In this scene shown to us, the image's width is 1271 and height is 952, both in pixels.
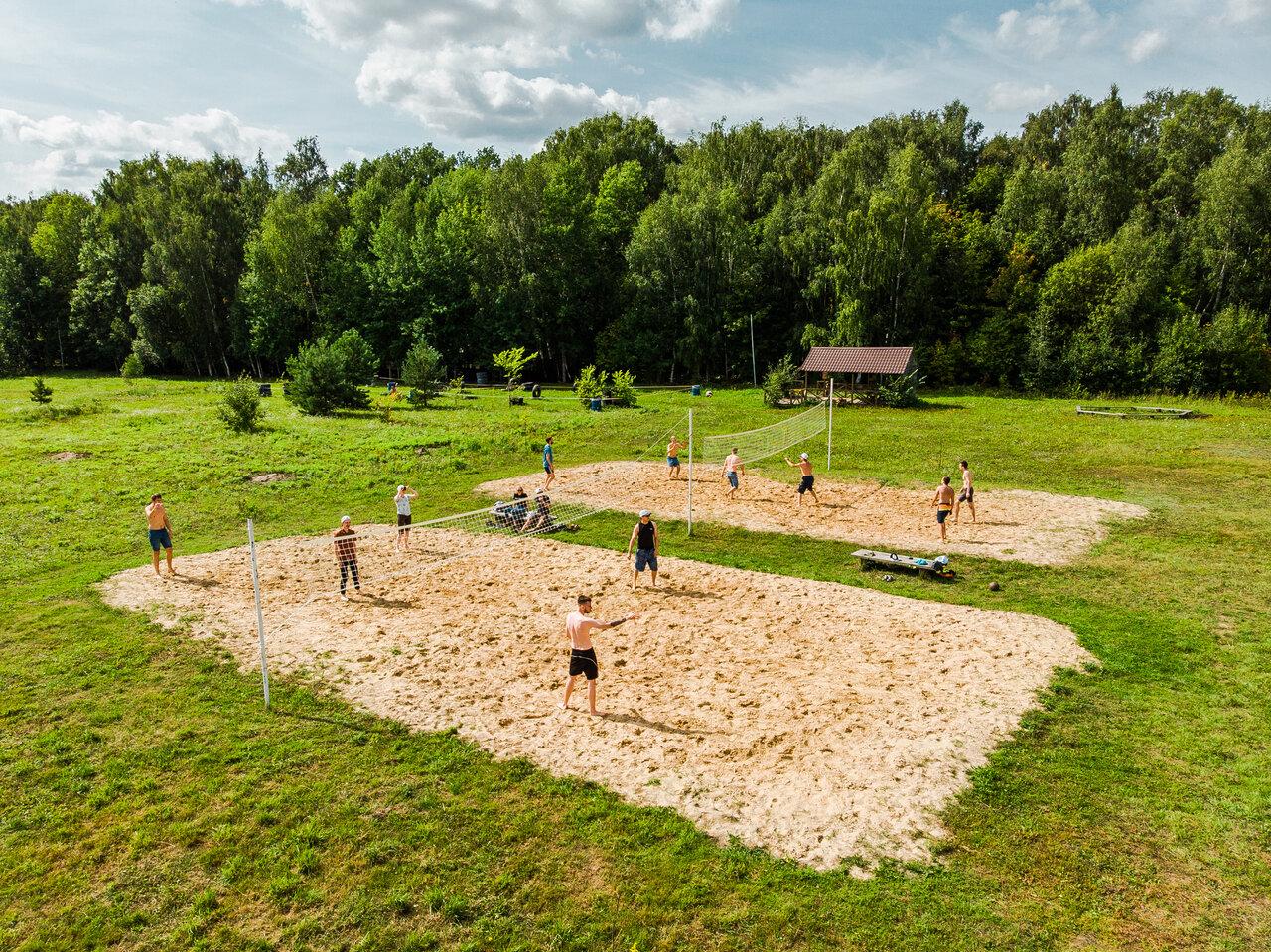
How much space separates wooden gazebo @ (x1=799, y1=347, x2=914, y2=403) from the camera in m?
37.8

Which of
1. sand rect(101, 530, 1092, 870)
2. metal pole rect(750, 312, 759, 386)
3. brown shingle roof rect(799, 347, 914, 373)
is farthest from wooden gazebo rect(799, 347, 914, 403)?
sand rect(101, 530, 1092, 870)

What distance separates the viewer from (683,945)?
589 centimetres

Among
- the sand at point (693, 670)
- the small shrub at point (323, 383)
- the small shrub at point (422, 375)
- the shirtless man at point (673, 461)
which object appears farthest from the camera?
the small shrub at point (422, 375)

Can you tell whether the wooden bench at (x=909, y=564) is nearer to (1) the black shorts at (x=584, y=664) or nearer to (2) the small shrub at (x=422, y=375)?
(1) the black shorts at (x=584, y=664)

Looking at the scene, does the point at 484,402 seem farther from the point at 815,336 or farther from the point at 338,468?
the point at 815,336

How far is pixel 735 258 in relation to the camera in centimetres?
4853

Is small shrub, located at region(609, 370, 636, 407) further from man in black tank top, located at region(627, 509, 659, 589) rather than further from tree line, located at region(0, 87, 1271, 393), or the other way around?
man in black tank top, located at region(627, 509, 659, 589)

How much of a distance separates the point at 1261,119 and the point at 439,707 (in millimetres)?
61592

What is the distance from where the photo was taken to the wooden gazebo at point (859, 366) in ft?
124

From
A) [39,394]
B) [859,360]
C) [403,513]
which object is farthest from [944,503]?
[39,394]

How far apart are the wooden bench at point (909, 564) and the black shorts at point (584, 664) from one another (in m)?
7.73

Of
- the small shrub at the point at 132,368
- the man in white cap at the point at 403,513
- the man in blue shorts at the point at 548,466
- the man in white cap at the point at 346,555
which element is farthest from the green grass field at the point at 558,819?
the small shrub at the point at 132,368

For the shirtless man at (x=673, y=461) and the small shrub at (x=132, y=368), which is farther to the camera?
the small shrub at (x=132, y=368)

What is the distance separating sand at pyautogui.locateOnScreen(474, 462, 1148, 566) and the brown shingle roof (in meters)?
16.6
